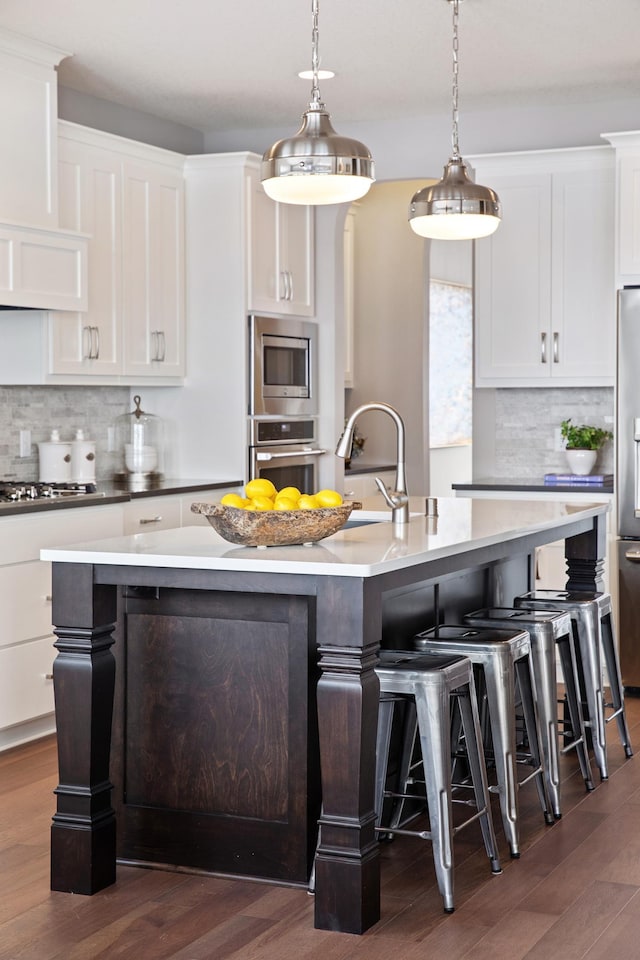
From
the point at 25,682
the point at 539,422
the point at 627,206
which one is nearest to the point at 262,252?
the point at 539,422

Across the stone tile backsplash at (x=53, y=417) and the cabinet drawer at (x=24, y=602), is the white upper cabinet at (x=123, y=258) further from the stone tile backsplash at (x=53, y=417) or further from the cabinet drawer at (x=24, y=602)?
the cabinet drawer at (x=24, y=602)

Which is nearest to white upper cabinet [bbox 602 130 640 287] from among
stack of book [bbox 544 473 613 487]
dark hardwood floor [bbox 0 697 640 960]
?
stack of book [bbox 544 473 613 487]

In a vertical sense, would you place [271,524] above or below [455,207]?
below

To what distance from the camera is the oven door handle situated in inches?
245

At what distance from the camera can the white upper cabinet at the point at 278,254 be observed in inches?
244

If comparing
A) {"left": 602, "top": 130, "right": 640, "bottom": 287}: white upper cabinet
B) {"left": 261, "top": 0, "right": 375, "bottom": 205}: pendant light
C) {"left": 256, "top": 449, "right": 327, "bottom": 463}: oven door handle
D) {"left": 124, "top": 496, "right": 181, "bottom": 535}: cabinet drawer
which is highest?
{"left": 602, "top": 130, "right": 640, "bottom": 287}: white upper cabinet

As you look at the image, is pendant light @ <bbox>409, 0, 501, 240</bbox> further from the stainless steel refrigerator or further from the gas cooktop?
the gas cooktop

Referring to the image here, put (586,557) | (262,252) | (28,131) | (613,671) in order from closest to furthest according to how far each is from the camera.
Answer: (613,671) → (586,557) → (28,131) → (262,252)

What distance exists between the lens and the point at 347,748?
295 cm

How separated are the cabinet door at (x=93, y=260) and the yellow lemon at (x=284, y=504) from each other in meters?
2.23

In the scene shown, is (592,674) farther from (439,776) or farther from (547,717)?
(439,776)

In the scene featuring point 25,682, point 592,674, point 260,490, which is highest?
point 260,490

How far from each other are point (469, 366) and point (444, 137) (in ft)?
11.2

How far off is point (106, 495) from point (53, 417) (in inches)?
29.9
